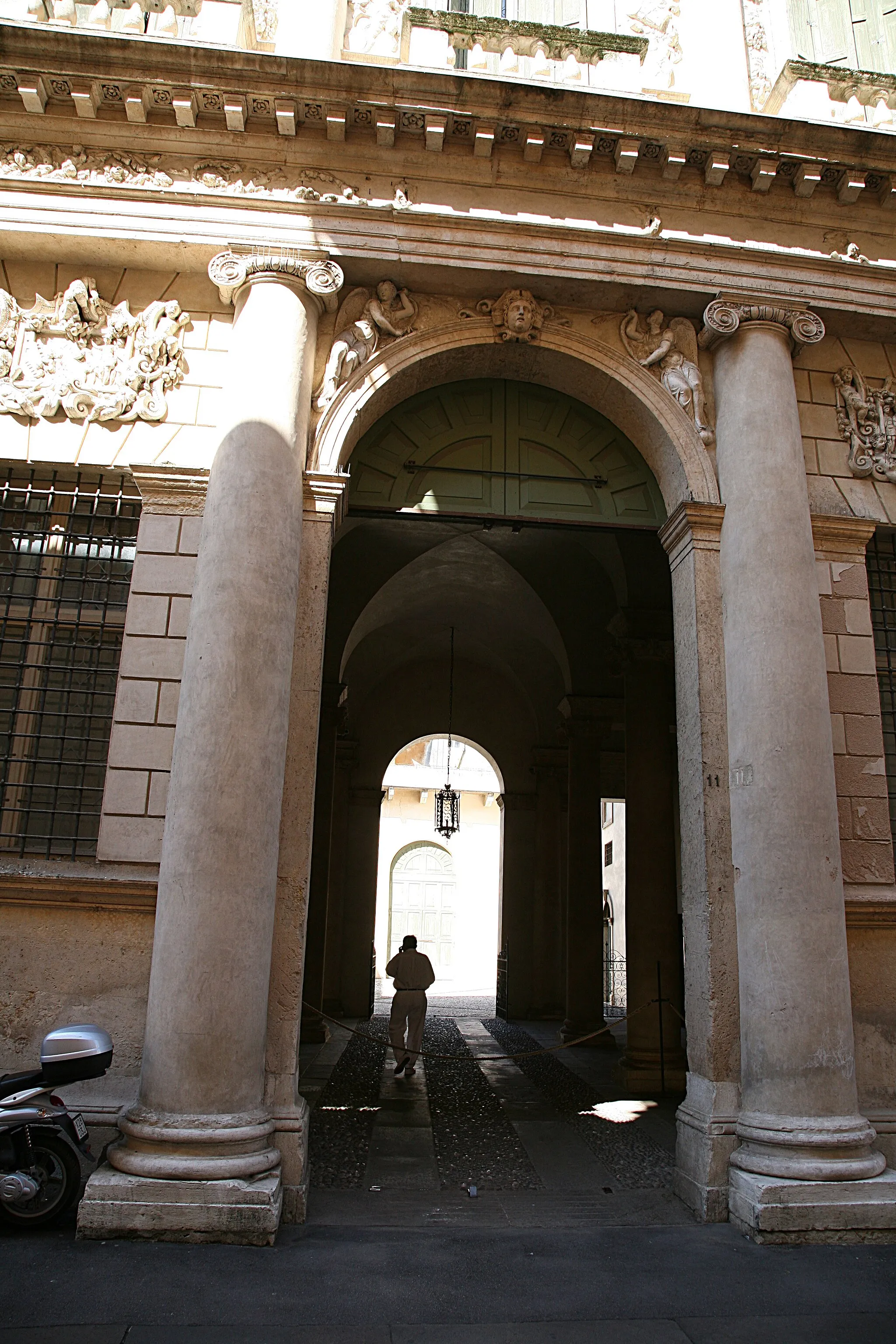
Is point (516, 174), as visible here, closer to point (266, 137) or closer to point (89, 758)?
point (266, 137)

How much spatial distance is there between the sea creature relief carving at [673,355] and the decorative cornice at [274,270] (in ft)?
7.16

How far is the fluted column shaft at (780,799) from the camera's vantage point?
201 inches

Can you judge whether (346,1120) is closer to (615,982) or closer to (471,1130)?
(471,1130)

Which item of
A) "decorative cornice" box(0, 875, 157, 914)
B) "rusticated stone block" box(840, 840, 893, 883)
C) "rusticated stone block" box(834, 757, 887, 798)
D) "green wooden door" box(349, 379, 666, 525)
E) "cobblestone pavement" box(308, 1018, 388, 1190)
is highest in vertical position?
"green wooden door" box(349, 379, 666, 525)

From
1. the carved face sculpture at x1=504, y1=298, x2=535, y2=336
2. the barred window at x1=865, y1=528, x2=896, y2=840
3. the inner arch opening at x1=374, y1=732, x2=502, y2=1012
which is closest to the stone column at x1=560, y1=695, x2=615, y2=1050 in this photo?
the barred window at x1=865, y1=528, x2=896, y2=840

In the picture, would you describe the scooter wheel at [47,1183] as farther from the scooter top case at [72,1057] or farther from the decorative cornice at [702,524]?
the decorative cornice at [702,524]

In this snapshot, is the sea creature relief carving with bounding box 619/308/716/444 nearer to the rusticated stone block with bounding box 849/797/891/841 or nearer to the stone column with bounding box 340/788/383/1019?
the rusticated stone block with bounding box 849/797/891/841

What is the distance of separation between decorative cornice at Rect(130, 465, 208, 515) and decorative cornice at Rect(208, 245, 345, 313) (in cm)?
130

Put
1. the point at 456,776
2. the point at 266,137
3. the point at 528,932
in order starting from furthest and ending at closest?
the point at 456,776 < the point at 528,932 < the point at 266,137

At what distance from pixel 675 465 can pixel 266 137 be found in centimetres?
367

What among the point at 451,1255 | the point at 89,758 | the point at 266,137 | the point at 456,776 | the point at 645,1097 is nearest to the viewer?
the point at 451,1255

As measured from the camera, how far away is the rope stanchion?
20.0 feet

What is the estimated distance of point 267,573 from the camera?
549cm

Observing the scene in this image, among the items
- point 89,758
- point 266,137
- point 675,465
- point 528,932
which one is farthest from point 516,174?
point 528,932
